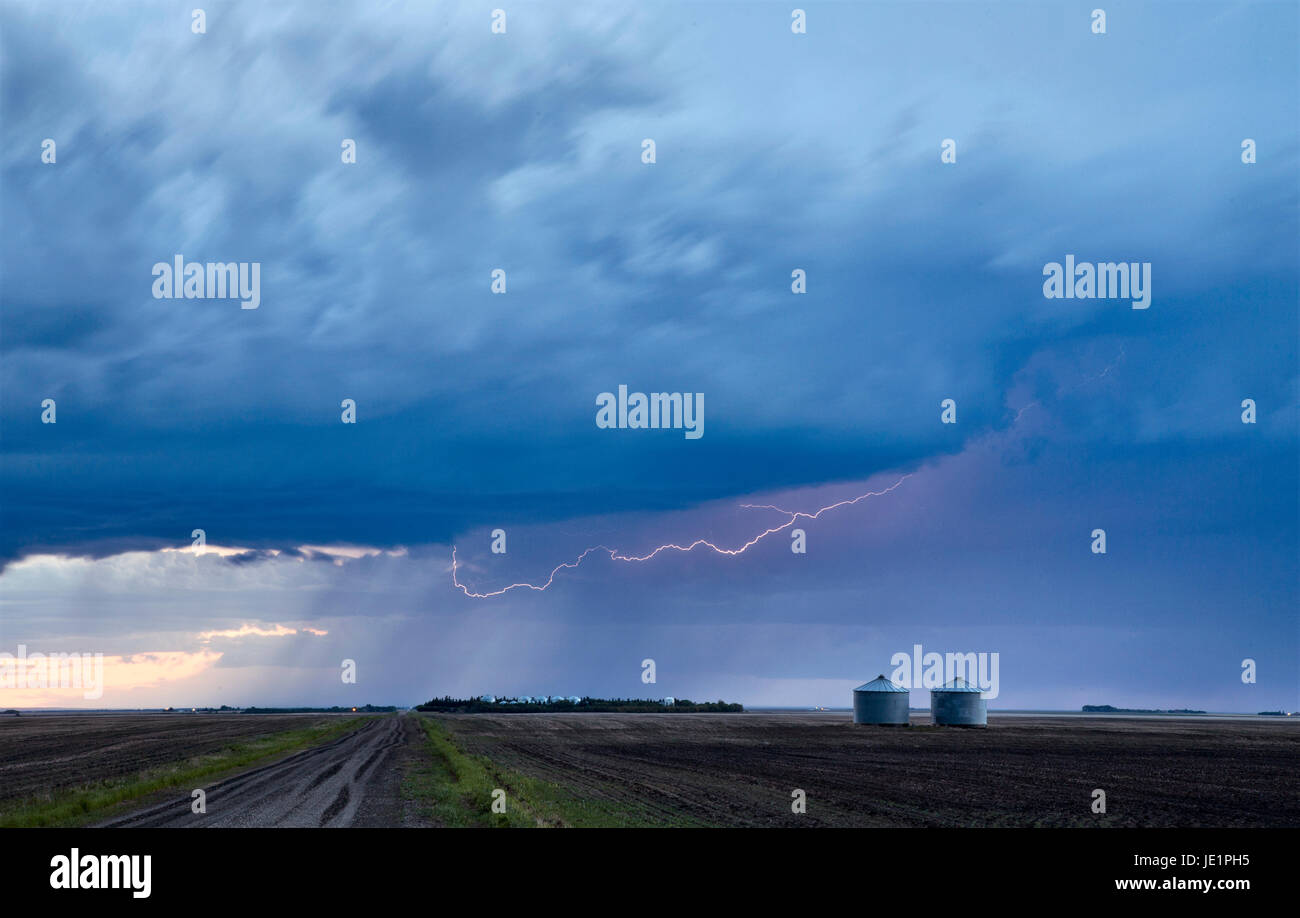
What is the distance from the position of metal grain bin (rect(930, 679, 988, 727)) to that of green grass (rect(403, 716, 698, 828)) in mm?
88632

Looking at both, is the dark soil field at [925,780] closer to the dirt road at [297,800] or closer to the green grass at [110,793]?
the dirt road at [297,800]

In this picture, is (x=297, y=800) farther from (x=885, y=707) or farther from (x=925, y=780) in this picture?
(x=885, y=707)

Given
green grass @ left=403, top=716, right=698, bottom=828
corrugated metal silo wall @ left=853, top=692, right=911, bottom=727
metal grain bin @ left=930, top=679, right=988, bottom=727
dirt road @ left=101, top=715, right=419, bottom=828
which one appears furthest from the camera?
corrugated metal silo wall @ left=853, top=692, right=911, bottom=727

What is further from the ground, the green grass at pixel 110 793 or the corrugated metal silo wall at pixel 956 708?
the green grass at pixel 110 793

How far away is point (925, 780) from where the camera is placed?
46.6 meters

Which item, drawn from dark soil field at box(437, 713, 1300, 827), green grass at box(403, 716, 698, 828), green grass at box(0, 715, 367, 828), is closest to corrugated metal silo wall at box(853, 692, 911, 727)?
dark soil field at box(437, 713, 1300, 827)

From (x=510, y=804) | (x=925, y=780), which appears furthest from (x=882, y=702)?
(x=510, y=804)

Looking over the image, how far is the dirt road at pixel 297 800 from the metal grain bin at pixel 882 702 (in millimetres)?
86900

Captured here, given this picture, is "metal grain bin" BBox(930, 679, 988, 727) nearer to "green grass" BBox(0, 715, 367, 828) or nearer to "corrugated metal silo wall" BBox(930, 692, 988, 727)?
"corrugated metal silo wall" BBox(930, 692, 988, 727)

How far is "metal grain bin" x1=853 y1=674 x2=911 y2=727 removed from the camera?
125713mm

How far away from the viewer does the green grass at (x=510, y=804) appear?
92.8 feet

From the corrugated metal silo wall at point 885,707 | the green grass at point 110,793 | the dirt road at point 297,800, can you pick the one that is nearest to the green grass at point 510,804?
the dirt road at point 297,800
